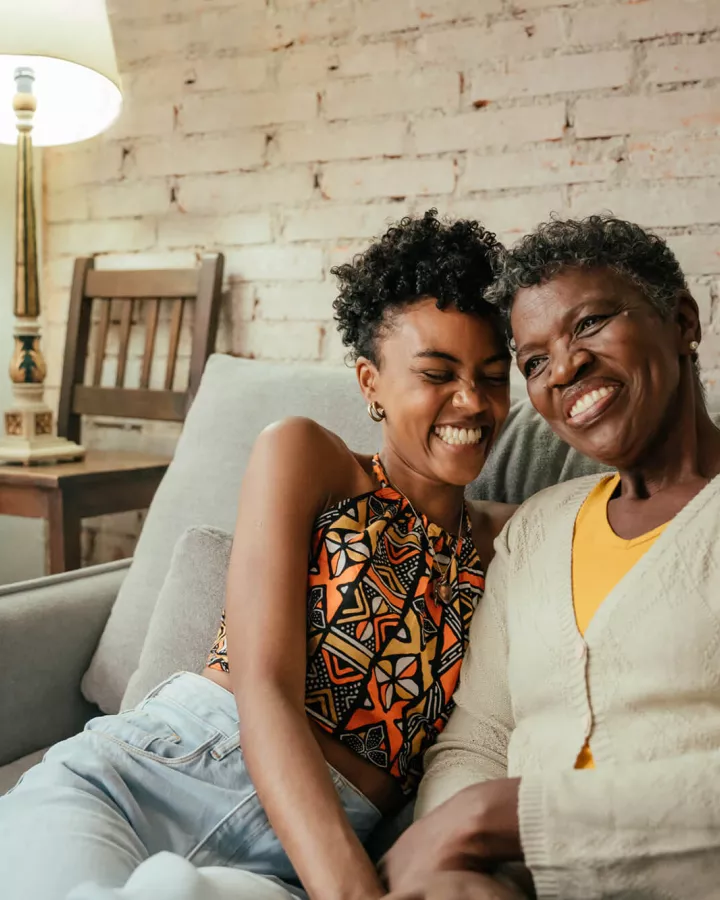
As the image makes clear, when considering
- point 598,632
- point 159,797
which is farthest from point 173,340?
point 598,632

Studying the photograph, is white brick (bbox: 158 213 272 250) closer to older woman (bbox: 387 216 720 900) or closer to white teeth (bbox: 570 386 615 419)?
older woman (bbox: 387 216 720 900)

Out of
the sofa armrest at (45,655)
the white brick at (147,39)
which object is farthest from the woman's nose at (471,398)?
the white brick at (147,39)

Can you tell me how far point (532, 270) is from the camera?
43.2 inches

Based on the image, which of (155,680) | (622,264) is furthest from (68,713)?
(622,264)

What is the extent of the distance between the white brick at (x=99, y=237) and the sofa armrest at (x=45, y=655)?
1.17m

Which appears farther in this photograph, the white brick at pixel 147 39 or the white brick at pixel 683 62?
the white brick at pixel 147 39

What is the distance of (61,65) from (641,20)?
4.37ft

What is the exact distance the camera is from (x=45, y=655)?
1535 millimetres

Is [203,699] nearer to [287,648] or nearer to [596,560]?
[287,648]

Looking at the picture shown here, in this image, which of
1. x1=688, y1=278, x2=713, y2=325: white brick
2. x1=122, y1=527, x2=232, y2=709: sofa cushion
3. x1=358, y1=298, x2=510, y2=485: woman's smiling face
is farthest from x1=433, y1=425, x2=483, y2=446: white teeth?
x1=688, y1=278, x2=713, y2=325: white brick

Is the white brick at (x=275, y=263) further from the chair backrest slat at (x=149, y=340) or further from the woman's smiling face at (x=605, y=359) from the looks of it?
the woman's smiling face at (x=605, y=359)

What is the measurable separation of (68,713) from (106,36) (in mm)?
1498

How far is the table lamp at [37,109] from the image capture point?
2.08 meters

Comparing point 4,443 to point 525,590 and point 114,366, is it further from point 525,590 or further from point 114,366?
point 525,590
